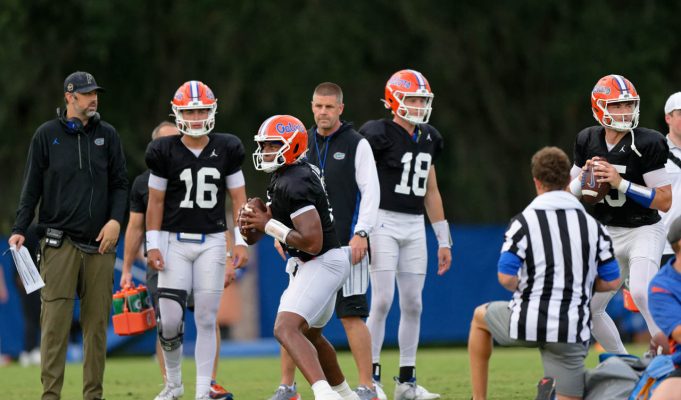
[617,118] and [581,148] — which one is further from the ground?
[617,118]

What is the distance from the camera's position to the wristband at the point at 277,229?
8086 millimetres

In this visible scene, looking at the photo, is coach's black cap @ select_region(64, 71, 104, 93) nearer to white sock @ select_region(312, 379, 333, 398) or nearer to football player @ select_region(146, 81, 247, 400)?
football player @ select_region(146, 81, 247, 400)

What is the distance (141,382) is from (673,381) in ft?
21.2

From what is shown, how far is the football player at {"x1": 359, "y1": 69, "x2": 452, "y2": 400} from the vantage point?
9.74 metres

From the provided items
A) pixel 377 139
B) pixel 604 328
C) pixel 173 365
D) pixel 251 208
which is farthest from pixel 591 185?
pixel 173 365

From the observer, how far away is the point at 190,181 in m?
9.25

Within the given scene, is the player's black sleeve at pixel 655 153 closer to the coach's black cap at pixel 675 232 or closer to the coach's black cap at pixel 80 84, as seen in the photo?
the coach's black cap at pixel 675 232

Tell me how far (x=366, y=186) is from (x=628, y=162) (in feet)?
6.44

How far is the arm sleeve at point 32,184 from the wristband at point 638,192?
4.18 meters


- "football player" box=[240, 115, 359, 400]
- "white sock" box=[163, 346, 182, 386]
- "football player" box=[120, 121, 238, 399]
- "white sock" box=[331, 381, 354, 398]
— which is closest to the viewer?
"football player" box=[240, 115, 359, 400]

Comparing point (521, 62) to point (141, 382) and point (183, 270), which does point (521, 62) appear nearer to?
point (141, 382)

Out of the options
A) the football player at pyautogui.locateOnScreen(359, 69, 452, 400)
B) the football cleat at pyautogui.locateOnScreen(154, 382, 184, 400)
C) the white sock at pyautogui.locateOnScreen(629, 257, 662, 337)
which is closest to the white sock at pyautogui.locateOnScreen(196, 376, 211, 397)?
the football cleat at pyautogui.locateOnScreen(154, 382, 184, 400)

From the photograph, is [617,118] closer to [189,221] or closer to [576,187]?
[576,187]

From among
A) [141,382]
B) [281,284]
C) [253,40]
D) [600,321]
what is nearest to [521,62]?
[253,40]
